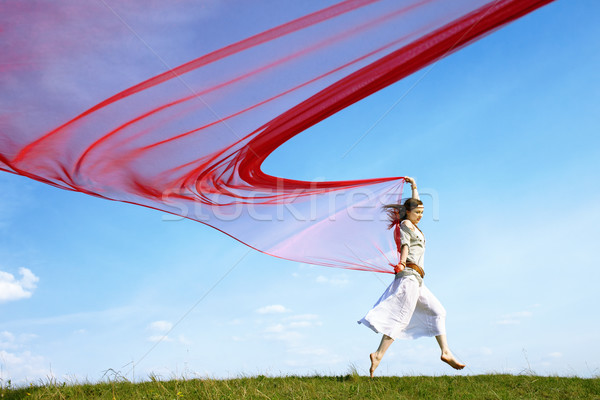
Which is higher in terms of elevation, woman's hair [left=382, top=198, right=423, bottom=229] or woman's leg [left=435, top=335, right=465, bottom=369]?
woman's hair [left=382, top=198, right=423, bottom=229]

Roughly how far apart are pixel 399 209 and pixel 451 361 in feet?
7.43

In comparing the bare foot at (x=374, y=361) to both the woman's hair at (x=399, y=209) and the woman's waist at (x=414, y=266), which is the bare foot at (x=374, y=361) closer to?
the woman's waist at (x=414, y=266)

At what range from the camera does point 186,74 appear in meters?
4.05

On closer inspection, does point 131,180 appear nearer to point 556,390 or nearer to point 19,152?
point 19,152

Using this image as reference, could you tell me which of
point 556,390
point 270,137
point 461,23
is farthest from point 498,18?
point 556,390

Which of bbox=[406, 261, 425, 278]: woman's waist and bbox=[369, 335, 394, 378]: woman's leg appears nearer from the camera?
bbox=[369, 335, 394, 378]: woman's leg

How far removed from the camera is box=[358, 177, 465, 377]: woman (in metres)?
6.25

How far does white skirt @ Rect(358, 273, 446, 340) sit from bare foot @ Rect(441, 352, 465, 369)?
0.98 ft

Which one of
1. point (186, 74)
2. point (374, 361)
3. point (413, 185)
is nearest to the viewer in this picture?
point (186, 74)

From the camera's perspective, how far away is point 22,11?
352 centimetres

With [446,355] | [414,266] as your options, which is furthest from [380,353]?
[414,266]

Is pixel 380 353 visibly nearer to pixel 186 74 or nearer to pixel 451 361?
pixel 451 361

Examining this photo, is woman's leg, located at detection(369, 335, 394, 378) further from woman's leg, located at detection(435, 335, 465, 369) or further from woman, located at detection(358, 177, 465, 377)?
woman's leg, located at detection(435, 335, 465, 369)

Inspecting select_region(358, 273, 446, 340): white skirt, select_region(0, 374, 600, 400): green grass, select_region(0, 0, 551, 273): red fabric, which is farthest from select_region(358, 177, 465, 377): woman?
select_region(0, 0, 551, 273): red fabric
